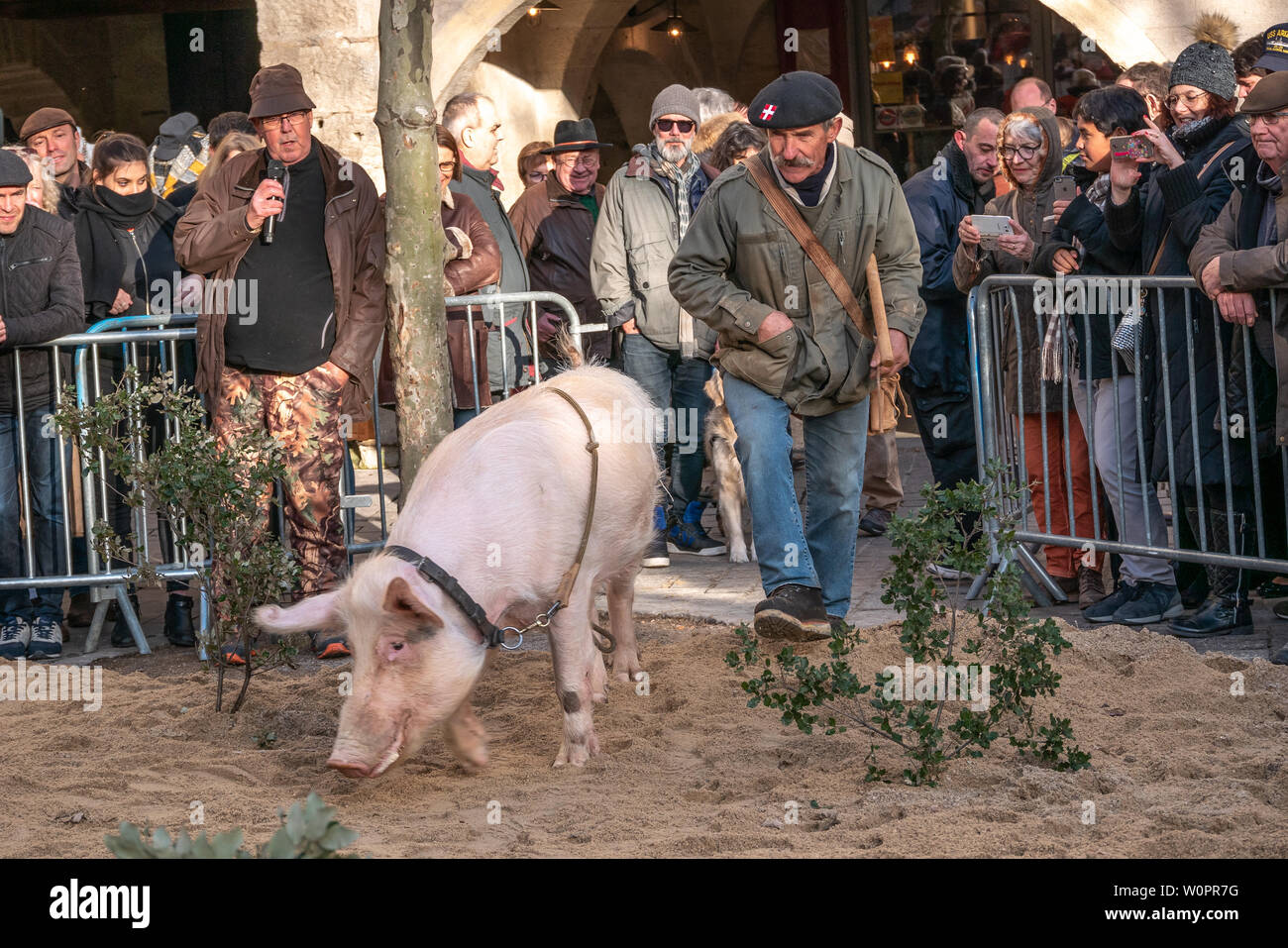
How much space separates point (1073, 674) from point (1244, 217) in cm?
192

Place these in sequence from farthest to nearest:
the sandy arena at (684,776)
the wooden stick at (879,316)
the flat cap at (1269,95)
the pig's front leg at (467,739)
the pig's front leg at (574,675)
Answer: the wooden stick at (879,316) < the flat cap at (1269,95) < the pig's front leg at (574,675) < the pig's front leg at (467,739) < the sandy arena at (684,776)

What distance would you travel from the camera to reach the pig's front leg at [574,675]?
5.22 meters

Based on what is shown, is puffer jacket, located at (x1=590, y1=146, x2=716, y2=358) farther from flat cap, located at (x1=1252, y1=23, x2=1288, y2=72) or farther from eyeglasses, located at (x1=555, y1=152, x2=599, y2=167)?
flat cap, located at (x1=1252, y1=23, x2=1288, y2=72)

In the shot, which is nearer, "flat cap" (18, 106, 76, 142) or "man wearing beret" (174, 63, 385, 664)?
"man wearing beret" (174, 63, 385, 664)

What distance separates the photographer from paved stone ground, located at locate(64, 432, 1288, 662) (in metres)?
6.48

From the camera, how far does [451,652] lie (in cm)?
464

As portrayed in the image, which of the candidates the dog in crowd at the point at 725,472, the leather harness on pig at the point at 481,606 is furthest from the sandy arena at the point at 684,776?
the dog in crowd at the point at 725,472

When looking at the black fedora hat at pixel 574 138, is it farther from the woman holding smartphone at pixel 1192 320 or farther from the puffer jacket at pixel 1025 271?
the woman holding smartphone at pixel 1192 320

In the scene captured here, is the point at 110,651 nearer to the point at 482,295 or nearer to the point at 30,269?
the point at 30,269

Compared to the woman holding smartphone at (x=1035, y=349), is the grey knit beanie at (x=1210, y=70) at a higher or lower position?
higher

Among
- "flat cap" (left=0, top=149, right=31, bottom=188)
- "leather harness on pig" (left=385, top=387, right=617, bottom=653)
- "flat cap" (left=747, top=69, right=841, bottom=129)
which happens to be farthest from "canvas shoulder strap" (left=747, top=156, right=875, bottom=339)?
"flat cap" (left=0, top=149, right=31, bottom=188)

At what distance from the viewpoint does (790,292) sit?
20.3 ft

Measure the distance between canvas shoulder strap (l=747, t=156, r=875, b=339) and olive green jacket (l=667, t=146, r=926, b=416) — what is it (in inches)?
1.1
